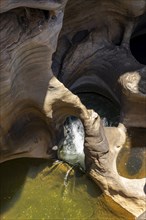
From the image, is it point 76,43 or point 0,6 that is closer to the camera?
point 0,6

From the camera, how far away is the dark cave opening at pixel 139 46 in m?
10.2

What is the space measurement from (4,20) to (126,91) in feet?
9.83

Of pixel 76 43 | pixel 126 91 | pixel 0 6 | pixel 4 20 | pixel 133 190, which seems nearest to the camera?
pixel 0 6

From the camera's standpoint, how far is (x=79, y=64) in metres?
8.62

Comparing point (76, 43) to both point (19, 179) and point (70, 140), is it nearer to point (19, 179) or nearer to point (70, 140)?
point (70, 140)

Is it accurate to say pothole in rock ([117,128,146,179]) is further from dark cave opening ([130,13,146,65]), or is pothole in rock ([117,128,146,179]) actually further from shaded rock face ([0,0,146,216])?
dark cave opening ([130,13,146,65])

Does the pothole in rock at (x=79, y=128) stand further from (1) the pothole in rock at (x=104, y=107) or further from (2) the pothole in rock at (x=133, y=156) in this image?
(2) the pothole in rock at (x=133, y=156)

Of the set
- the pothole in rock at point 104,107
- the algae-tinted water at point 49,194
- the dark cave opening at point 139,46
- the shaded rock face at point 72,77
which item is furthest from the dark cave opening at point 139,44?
the algae-tinted water at point 49,194

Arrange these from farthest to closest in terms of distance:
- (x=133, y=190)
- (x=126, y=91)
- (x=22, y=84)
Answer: (x=126, y=91), (x=133, y=190), (x=22, y=84)

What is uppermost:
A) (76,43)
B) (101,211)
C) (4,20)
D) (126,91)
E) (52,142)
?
(4,20)

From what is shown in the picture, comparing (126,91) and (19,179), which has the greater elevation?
(126,91)

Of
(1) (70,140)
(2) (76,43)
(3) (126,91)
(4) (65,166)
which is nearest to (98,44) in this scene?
(2) (76,43)

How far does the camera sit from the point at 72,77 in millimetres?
8664

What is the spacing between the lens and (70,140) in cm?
861
